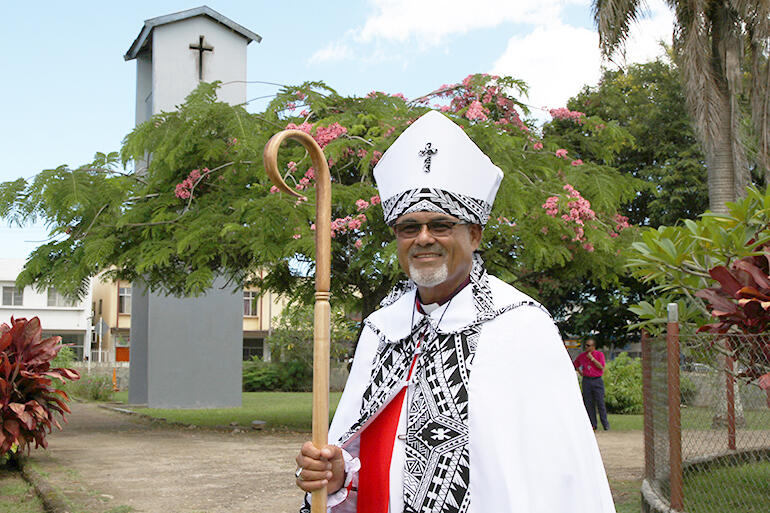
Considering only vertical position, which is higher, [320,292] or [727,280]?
[727,280]

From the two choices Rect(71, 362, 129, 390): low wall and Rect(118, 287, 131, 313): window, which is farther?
Rect(118, 287, 131, 313): window

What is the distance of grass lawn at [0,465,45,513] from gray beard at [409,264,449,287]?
6.51 m

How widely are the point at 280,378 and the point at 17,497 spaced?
28.5 meters

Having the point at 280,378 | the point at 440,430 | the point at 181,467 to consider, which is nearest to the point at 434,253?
the point at 440,430

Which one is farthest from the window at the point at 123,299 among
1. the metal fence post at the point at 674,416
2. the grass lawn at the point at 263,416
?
the metal fence post at the point at 674,416

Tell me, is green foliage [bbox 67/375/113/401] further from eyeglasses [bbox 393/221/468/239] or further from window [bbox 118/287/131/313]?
eyeglasses [bbox 393/221/468/239]

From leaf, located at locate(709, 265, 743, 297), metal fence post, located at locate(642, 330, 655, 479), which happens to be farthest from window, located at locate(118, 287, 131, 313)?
leaf, located at locate(709, 265, 743, 297)

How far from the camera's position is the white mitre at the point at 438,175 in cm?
311

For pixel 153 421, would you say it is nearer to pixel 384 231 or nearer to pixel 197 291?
pixel 197 291

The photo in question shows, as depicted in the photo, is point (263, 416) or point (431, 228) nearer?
point (431, 228)

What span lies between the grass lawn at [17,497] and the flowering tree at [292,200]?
4.26 meters

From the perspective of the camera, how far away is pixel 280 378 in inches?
1463

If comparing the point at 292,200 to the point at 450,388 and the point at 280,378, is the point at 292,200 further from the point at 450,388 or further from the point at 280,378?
the point at 280,378

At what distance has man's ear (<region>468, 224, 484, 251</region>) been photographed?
321 centimetres
